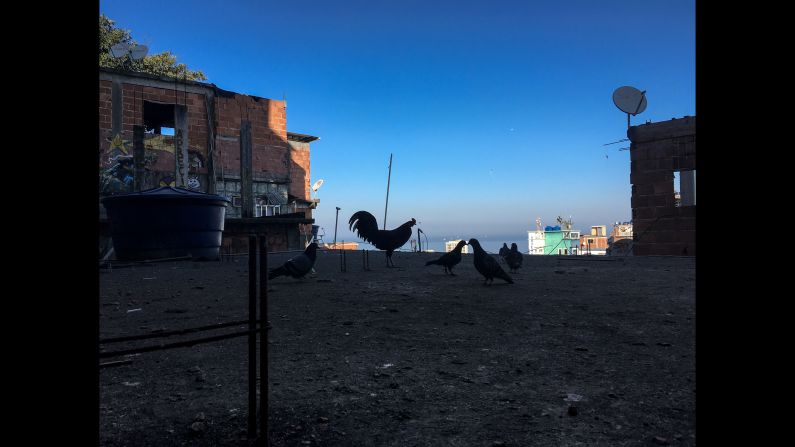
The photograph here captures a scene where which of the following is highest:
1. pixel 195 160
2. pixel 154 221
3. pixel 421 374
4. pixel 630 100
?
pixel 630 100

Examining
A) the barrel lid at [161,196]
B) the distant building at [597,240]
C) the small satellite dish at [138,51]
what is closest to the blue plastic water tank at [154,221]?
the barrel lid at [161,196]

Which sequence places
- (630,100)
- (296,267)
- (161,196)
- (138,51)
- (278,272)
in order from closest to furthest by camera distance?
1. (278,272)
2. (296,267)
3. (161,196)
4. (630,100)
5. (138,51)

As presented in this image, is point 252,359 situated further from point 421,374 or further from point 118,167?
point 118,167

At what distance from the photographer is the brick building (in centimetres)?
1603

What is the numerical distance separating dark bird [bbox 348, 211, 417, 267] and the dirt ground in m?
5.26

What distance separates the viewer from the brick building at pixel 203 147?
16.0 metres

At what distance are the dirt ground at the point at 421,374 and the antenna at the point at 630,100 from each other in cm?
1132

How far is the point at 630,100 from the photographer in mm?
14938

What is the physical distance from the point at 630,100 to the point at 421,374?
15.5 metres

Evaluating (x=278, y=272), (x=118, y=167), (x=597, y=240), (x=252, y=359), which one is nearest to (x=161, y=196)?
(x=278, y=272)
